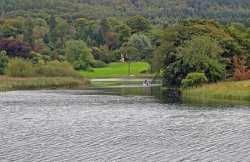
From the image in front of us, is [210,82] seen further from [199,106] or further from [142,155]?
[142,155]

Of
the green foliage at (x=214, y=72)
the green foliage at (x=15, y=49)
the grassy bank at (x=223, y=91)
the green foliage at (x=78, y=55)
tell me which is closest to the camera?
the grassy bank at (x=223, y=91)

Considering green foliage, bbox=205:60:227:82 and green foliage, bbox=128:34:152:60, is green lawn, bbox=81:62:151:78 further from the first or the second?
green foliage, bbox=205:60:227:82

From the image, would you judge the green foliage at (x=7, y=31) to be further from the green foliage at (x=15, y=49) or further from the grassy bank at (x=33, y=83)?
the grassy bank at (x=33, y=83)

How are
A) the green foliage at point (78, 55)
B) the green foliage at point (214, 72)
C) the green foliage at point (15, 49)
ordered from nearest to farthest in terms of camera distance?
the green foliage at point (214, 72) < the green foliage at point (15, 49) < the green foliage at point (78, 55)

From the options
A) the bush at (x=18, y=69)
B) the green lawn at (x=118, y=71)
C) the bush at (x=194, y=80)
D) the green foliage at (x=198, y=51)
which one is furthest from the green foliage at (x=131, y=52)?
the bush at (x=194, y=80)

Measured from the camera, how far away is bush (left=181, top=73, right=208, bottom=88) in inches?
3066

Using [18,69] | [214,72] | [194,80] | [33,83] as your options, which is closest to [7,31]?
[18,69]

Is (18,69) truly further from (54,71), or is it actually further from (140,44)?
(140,44)

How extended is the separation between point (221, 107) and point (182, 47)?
1158 inches

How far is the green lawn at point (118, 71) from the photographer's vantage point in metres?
153

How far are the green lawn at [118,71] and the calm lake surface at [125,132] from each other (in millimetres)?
89556

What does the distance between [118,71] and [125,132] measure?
123 m

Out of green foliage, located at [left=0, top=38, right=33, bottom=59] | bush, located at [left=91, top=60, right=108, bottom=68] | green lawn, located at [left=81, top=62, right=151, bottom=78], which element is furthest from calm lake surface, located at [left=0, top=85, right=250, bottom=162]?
bush, located at [left=91, top=60, right=108, bottom=68]

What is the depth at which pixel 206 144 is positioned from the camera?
34.5 m
